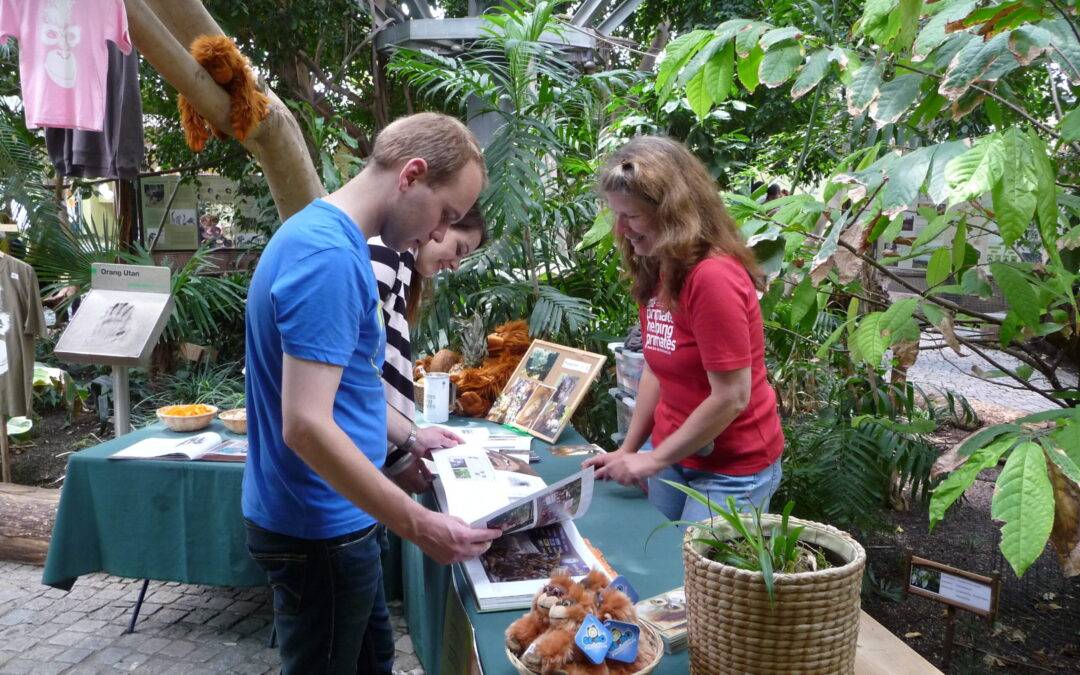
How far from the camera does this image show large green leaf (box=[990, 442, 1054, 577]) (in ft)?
3.04

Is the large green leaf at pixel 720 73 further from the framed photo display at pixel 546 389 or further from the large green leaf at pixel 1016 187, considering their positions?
the framed photo display at pixel 546 389

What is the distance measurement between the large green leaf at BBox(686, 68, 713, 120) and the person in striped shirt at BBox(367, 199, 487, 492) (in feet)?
2.87

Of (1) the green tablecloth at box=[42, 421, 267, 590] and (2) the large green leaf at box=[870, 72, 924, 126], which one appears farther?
(1) the green tablecloth at box=[42, 421, 267, 590]

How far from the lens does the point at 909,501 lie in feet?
15.1

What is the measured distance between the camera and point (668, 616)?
1.43 m

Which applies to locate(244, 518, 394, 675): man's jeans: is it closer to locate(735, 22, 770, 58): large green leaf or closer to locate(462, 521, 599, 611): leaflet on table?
locate(462, 521, 599, 611): leaflet on table

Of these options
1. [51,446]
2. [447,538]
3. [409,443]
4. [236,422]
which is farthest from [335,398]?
[51,446]

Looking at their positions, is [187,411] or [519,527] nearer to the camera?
[519,527]

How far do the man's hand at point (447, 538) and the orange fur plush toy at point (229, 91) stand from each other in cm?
246

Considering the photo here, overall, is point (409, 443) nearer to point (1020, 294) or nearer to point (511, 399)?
point (511, 399)

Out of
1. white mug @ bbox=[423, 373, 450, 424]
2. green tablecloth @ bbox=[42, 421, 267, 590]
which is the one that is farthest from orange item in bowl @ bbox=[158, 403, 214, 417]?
white mug @ bbox=[423, 373, 450, 424]

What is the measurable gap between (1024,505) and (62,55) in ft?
11.2

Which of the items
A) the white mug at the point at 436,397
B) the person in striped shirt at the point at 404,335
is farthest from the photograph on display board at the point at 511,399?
the person in striped shirt at the point at 404,335

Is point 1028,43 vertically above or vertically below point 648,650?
above
